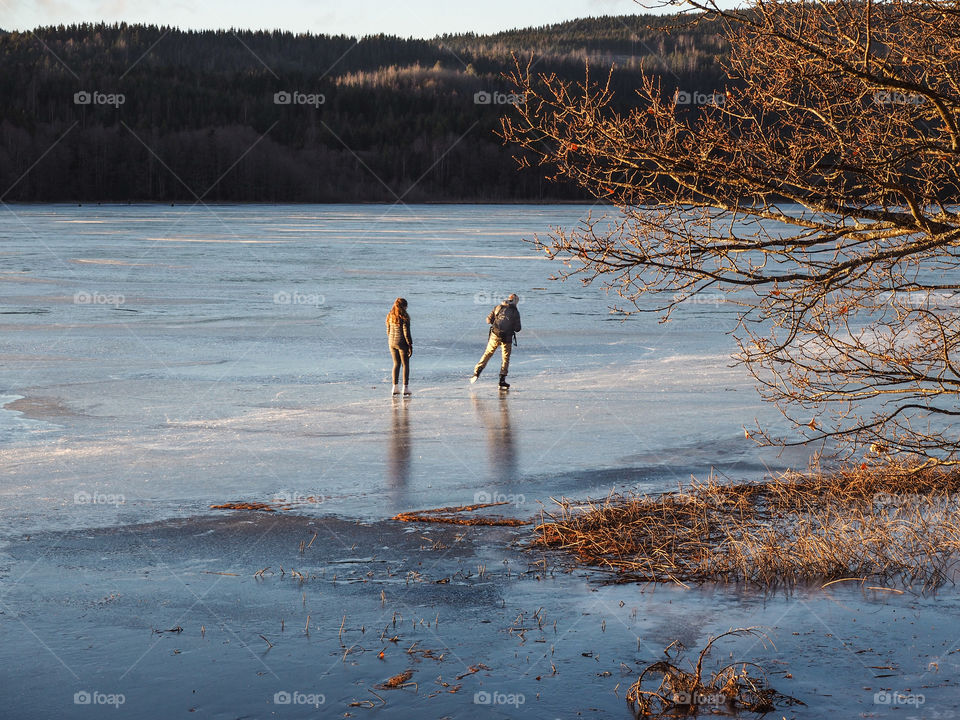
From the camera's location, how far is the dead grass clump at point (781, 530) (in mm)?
9672

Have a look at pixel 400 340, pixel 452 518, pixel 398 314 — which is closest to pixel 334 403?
pixel 400 340

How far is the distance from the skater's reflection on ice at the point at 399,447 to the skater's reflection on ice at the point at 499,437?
0.95 m

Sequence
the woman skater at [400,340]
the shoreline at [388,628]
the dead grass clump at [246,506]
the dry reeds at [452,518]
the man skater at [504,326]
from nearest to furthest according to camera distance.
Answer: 1. the shoreline at [388,628]
2. the dry reeds at [452,518]
3. the dead grass clump at [246,506]
4. the woman skater at [400,340]
5. the man skater at [504,326]

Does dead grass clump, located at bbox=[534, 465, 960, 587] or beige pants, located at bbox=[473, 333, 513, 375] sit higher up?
beige pants, located at bbox=[473, 333, 513, 375]

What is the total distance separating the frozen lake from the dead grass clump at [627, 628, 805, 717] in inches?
154

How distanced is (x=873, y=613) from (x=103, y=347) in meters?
17.3

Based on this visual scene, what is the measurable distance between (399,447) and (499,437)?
137cm

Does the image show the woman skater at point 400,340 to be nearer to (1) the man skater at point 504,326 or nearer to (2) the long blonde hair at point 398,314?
(2) the long blonde hair at point 398,314

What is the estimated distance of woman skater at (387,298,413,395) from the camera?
17.7m

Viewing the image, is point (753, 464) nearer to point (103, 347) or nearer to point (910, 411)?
point (910, 411)

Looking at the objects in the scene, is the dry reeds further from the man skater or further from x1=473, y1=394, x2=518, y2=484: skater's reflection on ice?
the man skater

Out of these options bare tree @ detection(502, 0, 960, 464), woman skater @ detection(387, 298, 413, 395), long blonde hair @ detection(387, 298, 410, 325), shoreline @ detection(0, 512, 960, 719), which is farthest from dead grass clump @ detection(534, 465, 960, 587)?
long blonde hair @ detection(387, 298, 410, 325)

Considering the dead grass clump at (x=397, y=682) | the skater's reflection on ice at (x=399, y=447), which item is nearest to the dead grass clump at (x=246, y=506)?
the skater's reflection on ice at (x=399, y=447)

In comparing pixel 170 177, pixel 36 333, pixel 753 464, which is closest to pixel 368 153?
pixel 170 177
